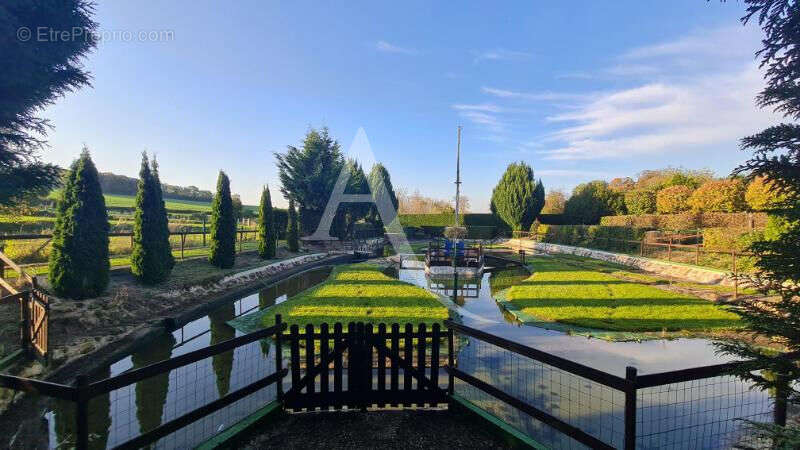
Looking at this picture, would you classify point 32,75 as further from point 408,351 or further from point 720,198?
point 720,198

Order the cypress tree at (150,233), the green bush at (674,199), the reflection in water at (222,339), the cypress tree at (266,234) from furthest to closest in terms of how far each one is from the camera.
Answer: the green bush at (674,199)
the cypress tree at (266,234)
the cypress tree at (150,233)
the reflection in water at (222,339)

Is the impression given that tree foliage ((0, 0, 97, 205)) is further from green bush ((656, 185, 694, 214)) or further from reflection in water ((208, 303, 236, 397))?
green bush ((656, 185, 694, 214))

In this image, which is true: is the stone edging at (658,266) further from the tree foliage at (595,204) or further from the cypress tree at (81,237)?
the cypress tree at (81,237)

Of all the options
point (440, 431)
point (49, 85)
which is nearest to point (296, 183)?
point (49, 85)

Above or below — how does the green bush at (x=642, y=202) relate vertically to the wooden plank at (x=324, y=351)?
above

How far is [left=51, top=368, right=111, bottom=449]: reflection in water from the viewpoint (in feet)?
12.4

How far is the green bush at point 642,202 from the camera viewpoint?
1057 inches

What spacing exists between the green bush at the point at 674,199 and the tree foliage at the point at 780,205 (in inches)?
1007

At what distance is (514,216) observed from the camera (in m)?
35.2

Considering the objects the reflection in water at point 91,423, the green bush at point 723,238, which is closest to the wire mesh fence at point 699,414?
the reflection in water at point 91,423

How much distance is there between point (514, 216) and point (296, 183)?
22096 millimetres

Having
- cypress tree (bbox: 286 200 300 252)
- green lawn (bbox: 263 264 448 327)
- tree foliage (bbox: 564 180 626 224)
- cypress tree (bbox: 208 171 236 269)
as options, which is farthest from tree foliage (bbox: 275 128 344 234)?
tree foliage (bbox: 564 180 626 224)

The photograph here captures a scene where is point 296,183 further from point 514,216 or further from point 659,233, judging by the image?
point 659,233

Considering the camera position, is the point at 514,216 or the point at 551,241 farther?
the point at 514,216
